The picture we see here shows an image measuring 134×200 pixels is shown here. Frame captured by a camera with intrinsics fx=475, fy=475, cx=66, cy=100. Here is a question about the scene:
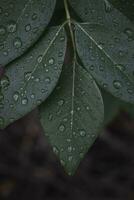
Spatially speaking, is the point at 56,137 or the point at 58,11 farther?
the point at 58,11

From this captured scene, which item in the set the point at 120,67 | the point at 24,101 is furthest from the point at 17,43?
the point at 120,67

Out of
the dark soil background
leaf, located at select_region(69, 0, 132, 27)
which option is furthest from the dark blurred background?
leaf, located at select_region(69, 0, 132, 27)

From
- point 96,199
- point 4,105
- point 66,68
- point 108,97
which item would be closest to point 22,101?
point 4,105

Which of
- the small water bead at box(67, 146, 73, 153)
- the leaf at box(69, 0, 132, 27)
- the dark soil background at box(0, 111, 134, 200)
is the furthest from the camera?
the dark soil background at box(0, 111, 134, 200)

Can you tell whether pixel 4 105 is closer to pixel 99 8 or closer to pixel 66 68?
pixel 66 68

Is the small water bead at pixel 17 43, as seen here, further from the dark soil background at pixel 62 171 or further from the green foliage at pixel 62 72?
the dark soil background at pixel 62 171

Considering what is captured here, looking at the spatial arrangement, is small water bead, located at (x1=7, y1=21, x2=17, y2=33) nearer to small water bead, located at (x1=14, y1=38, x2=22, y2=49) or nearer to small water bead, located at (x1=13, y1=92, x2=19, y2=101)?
small water bead, located at (x1=14, y1=38, x2=22, y2=49)
